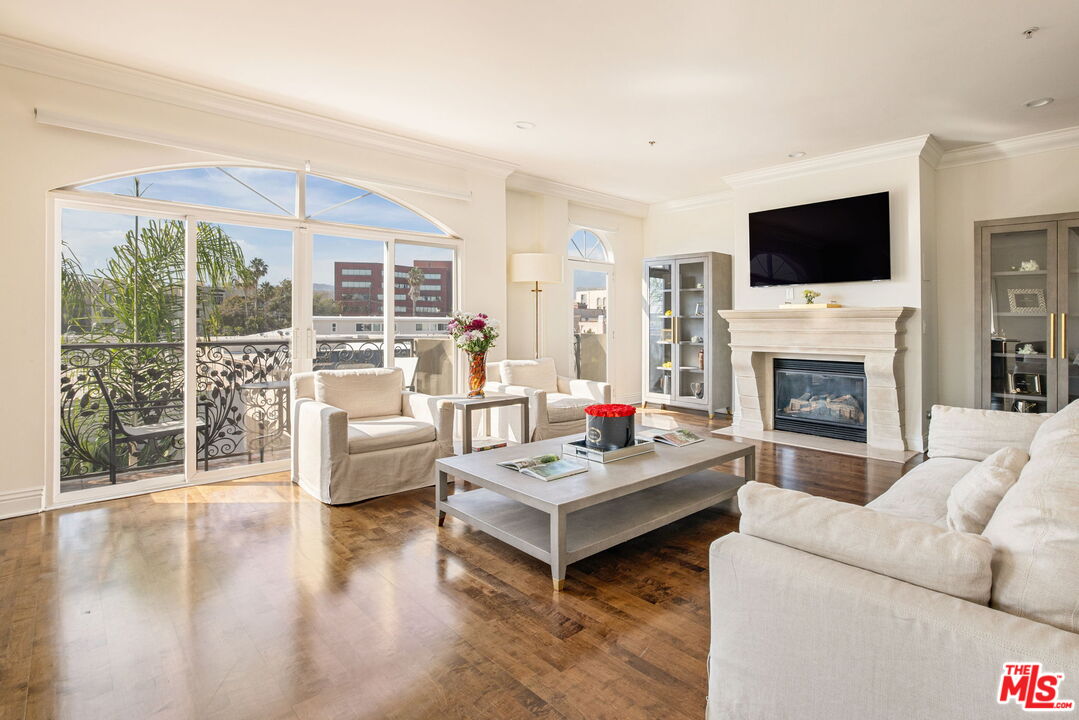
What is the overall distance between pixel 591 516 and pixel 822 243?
389 centimetres

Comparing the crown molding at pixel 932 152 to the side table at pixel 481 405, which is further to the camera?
the crown molding at pixel 932 152

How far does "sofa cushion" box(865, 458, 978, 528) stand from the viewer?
82.2 inches

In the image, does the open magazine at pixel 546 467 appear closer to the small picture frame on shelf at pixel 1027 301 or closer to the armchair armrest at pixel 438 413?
the armchair armrest at pixel 438 413

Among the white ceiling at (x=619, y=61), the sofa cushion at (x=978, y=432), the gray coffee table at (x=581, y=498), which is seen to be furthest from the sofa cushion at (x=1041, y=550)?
the white ceiling at (x=619, y=61)

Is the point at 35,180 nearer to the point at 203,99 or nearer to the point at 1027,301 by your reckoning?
the point at 203,99

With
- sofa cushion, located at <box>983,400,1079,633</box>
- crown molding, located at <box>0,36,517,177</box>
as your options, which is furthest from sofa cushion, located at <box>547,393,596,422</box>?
sofa cushion, located at <box>983,400,1079,633</box>

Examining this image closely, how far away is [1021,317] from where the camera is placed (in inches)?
181

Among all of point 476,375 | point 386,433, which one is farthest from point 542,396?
point 386,433

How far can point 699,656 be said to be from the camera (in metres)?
1.88

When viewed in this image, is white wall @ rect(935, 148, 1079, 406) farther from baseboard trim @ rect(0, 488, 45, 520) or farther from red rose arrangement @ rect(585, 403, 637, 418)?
baseboard trim @ rect(0, 488, 45, 520)

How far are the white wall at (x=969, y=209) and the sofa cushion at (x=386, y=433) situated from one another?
4.56 meters

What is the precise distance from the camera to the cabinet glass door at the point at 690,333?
21.7 ft

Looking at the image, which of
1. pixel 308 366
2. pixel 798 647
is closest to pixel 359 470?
pixel 308 366

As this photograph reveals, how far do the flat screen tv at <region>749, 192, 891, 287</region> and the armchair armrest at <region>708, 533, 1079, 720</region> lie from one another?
446 cm
